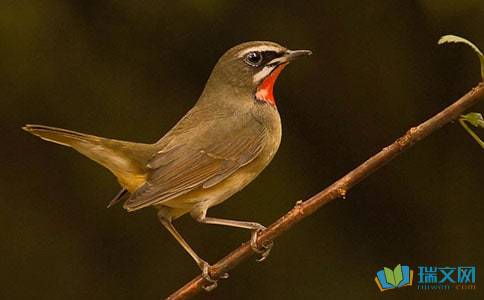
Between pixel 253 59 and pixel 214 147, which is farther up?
pixel 253 59

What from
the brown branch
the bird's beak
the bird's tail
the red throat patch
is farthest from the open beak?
the bird's tail

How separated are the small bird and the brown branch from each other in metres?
0.24

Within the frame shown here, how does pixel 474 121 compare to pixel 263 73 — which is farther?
pixel 263 73

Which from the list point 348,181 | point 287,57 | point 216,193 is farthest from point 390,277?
point 348,181

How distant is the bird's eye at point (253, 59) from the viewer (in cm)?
230

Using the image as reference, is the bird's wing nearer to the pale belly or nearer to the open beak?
the pale belly

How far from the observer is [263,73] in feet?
7.69

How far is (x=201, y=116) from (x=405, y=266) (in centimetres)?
161

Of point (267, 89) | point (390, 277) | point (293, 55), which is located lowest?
point (390, 277)

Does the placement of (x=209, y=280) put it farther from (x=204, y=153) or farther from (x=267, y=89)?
(x=267, y=89)

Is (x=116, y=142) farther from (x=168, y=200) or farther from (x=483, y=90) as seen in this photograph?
(x=483, y=90)

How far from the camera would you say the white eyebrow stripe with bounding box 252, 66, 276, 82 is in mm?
2287

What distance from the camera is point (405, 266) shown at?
11.3 feet

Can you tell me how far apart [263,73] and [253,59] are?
62 millimetres
